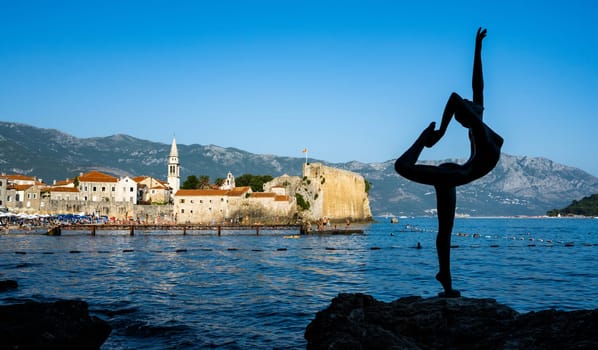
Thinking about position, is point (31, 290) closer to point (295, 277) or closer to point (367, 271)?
point (295, 277)

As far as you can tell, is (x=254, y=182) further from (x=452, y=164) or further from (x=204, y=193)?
(x=452, y=164)

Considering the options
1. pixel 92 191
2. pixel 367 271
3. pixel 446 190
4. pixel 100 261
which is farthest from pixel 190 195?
pixel 446 190

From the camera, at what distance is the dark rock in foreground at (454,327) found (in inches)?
218

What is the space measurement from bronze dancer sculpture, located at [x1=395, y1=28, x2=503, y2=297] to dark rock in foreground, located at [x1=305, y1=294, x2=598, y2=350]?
113 centimetres

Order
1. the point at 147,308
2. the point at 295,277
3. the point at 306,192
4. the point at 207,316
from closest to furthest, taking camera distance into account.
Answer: the point at 207,316 < the point at 147,308 < the point at 295,277 < the point at 306,192

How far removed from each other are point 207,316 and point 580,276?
19087 mm

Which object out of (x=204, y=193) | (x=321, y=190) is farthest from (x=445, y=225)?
(x=321, y=190)

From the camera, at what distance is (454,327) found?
22.7 ft

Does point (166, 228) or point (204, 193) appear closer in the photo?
point (166, 228)

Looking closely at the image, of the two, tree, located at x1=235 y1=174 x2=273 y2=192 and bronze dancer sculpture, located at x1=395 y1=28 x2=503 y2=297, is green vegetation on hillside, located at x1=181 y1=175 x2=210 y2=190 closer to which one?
tree, located at x1=235 y1=174 x2=273 y2=192

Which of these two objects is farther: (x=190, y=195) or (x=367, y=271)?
(x=190, y=195)

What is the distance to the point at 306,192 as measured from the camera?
306 ft

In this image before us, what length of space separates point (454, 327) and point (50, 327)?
6.00 metres

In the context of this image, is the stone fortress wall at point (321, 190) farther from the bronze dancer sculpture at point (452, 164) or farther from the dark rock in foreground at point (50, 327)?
the bronze dancer sculpture at point (452, 164)
